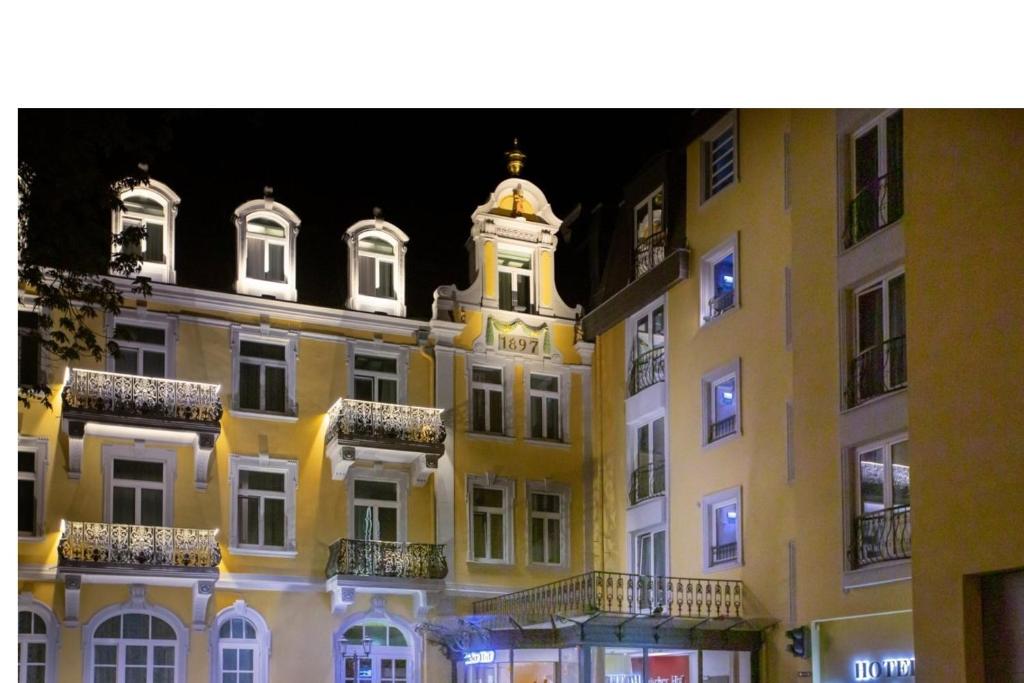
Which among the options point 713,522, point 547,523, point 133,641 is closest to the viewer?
point 713,522

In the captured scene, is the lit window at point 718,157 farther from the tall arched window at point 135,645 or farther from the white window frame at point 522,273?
the tall arched window at point 135,645

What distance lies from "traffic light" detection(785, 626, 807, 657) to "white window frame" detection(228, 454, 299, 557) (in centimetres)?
623

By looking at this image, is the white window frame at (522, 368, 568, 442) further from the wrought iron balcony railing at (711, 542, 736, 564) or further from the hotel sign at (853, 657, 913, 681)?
the hotel sign at (853, 657, 913, 681)

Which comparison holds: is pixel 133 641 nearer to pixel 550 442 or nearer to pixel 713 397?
pixel 550 442

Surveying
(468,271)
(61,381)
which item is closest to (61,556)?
(61,381)

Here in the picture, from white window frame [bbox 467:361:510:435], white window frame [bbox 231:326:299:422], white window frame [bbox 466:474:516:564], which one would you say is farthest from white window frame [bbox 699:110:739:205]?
white window frame [bbox 231:326:299:422]

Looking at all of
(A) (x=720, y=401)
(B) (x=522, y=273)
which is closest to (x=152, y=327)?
(B) (x=522, y=273)

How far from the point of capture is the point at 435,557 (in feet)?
54.2

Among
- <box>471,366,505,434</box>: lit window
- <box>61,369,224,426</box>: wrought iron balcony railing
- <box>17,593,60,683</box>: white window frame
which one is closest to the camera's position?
<box>17,593,60,683</box>: white window frame

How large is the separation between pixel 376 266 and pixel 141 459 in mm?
3756

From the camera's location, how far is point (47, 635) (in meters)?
14.8

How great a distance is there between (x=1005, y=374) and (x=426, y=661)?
9722mm

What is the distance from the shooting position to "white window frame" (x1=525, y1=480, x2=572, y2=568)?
17.3 meters
